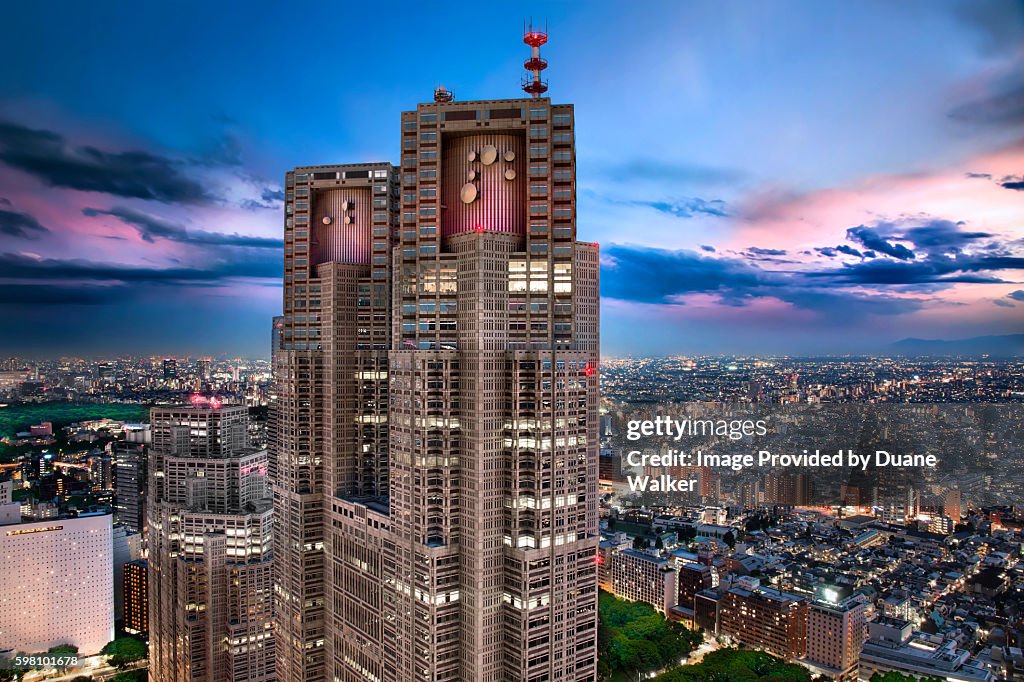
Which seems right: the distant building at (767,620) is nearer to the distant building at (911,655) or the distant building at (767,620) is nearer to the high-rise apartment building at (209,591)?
the distant building at (911,655)

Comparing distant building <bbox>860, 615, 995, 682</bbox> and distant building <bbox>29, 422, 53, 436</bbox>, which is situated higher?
distant building <bbox>29, 422, 53, 436</bbox>

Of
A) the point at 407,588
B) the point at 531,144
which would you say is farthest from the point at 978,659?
the point at 531,144

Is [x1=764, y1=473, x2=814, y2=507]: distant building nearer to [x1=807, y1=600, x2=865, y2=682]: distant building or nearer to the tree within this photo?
[x1=807, y1=600, x2=865, y2=682]: distant building

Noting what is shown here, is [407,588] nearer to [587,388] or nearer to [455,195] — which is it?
[587,388]

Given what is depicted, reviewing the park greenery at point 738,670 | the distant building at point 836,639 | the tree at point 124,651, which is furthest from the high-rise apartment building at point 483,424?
the tree at point 124,651

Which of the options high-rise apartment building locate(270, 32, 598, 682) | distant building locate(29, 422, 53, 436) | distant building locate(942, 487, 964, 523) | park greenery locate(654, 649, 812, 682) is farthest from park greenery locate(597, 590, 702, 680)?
distant building locate(29, 422, 53, 436)
